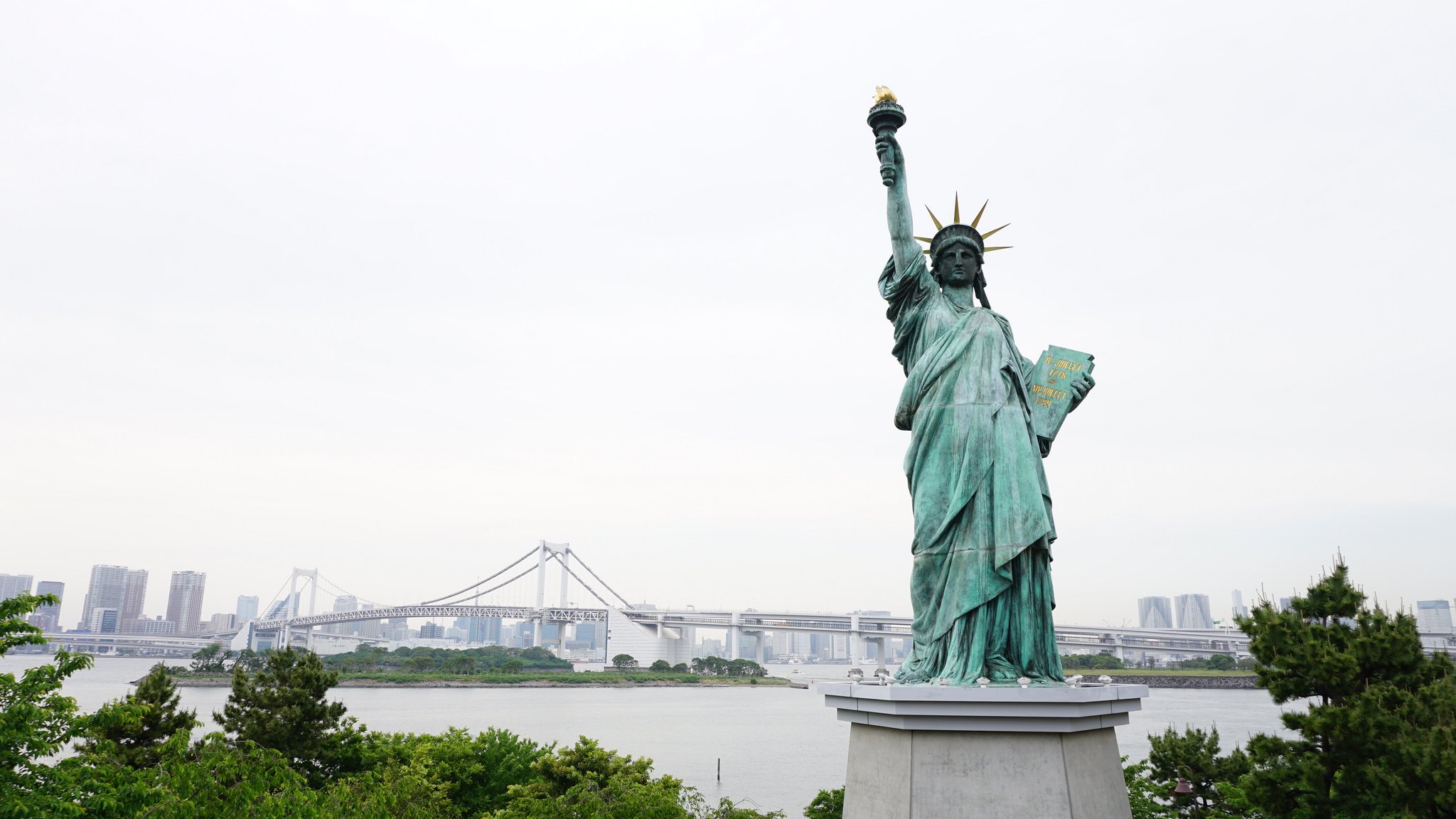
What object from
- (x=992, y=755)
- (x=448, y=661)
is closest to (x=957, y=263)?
(x=992, y=755)

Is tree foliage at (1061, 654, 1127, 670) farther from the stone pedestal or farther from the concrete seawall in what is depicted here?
the stone pedestal

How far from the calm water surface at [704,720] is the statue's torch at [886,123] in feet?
41.2

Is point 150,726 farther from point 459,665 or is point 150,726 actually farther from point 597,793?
point 459,665

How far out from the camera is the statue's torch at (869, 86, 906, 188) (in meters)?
7.57

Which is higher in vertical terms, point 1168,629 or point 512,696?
point 1168,629

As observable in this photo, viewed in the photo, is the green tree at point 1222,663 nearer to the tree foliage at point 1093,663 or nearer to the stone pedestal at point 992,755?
the tree foliage at point 1093,663

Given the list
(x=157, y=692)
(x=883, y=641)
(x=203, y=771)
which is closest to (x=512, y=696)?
(x=883, y=641)

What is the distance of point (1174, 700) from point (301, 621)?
213 ft

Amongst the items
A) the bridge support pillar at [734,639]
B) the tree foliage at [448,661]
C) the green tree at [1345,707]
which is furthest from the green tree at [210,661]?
the green tree at [1345,707]

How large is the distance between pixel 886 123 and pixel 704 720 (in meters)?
36.2

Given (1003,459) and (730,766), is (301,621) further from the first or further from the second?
(1003,459)

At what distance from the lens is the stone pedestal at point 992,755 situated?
576 centimetres

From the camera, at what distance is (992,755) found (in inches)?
230

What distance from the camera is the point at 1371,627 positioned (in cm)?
954
